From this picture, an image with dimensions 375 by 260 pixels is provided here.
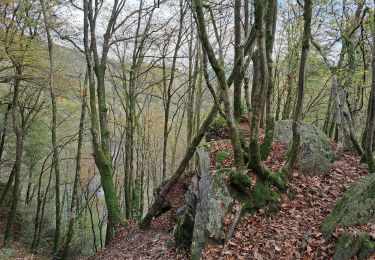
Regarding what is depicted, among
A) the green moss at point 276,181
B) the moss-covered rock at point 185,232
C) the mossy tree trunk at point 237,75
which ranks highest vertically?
the mossy tree trunk at point 237,75

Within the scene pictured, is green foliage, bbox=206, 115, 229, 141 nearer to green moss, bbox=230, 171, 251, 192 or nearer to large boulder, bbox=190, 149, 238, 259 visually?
large boulder, bbox=190, 149, 238, 259

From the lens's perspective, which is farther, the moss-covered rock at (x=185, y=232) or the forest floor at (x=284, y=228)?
the moss-covered rock at (x=185, y=232)

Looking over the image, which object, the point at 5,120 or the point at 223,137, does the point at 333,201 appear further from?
the point at 5,120

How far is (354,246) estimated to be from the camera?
15.0 ft

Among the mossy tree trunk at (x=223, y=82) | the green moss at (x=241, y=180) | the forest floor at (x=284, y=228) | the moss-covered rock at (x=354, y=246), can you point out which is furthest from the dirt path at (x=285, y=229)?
the mossy tree trunk at (x=223, y=82)

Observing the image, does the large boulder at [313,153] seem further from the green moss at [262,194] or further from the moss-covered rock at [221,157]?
the moss-covered rock at [221,157]

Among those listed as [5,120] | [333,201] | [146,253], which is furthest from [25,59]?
[333,201]

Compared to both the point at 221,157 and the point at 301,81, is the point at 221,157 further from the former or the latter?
the point at 301,81

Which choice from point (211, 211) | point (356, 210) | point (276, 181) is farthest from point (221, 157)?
point (356, 210)

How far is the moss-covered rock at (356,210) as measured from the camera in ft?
17.2

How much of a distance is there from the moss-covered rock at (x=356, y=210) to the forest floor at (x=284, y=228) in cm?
18

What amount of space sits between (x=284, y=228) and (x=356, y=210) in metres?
1.31

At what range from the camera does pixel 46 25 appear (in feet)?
44.7

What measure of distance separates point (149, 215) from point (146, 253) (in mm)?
1670
